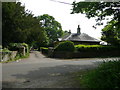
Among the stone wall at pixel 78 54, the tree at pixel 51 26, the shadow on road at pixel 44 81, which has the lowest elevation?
the stone wall at pixel 78 54

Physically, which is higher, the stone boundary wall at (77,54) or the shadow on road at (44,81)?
the shadow on road at (44,81)

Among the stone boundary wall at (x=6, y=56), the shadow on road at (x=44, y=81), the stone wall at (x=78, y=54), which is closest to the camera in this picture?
the shadow on road at (x=44, y=81)

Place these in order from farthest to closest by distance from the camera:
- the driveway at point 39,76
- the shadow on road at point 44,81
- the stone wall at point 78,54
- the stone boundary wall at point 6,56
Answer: the stone wall at point 78,54 < the stone boundary wall at point 6,56 < the driveway at point 39,76 < the shadow on road at point 44,81

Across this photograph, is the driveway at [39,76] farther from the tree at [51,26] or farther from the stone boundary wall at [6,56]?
the tree at [51,26]

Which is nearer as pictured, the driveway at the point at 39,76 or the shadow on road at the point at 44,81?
the shadow on road at the point at 44,81

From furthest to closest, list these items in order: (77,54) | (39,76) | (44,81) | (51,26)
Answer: (51,26), (77,54), (39,76), (44,81)

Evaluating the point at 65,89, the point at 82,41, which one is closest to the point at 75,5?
the point at 65,89

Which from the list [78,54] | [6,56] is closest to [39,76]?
[6,56]

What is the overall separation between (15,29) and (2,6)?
2.77 meters

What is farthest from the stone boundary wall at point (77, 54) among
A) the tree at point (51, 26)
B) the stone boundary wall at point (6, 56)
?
the tree at point (51, 26)

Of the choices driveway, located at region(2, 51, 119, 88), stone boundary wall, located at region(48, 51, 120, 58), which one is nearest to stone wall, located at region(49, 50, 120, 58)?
stone boundary wall, located at region(48, 51, 120, 58)

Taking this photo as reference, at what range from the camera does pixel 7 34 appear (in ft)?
46.8

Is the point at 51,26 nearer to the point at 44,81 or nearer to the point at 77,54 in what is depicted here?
the point at 77,54

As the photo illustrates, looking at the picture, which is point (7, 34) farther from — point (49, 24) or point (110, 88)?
point (49, 24)
